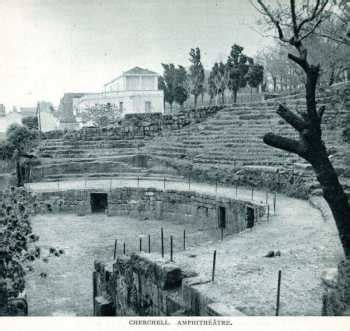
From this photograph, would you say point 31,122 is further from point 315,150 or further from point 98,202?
point 315,150

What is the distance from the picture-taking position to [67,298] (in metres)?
13.4

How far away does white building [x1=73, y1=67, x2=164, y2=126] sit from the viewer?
47.4 m

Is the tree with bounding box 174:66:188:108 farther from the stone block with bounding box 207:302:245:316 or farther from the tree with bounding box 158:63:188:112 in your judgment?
the stone block with bounding box 207:302:245:316

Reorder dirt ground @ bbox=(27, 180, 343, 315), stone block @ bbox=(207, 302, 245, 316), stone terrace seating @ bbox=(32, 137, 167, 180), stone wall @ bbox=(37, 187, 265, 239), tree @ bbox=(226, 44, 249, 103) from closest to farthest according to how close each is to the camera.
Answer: stone block @ bbox=(207, 302, 245, 316), dirt ground @ bbox=(27, 180, 343, 315), stone wall @ bbox=(37, 187, 265, 239), stone terrace seating @ bbox=(32, 137, 167, 180), tree @ bbox=(226, 44, 249, 103)

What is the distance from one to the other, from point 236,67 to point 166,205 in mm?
25899

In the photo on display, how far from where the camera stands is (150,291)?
9.94 metres

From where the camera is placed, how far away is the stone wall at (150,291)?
8.75 metres

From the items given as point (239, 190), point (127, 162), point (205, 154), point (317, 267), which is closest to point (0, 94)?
point (317, 267)

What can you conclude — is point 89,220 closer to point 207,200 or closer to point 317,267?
point 207,200

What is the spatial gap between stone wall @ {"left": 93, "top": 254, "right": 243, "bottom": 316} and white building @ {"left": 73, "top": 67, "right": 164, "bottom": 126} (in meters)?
36.2

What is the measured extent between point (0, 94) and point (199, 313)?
7.84 m

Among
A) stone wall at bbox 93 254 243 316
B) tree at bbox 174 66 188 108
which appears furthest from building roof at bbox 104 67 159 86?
stone wall at bbox 93 254 243 316

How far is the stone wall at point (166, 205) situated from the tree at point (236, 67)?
78.7 feet

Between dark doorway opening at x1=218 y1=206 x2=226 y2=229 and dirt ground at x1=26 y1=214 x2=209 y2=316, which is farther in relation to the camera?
dark doorway opening at x1=218 y1=206 x2=226 y2=229
